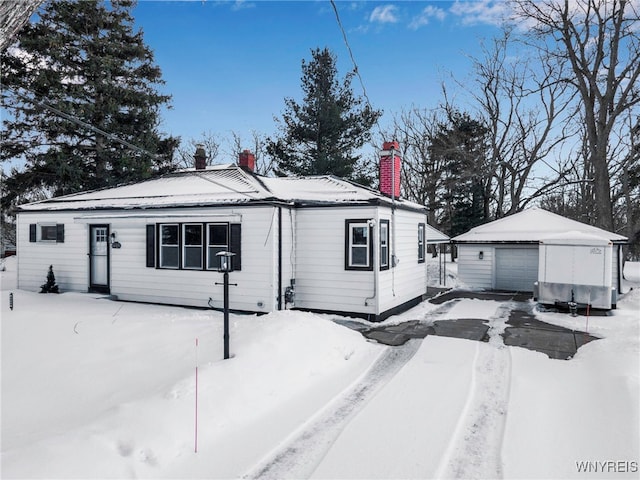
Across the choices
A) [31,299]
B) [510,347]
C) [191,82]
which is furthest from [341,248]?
[191,82]

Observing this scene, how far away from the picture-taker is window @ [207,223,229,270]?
10.5m

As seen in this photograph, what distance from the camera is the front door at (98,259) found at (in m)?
12.1

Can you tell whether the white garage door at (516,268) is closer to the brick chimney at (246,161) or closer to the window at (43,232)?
the brick chimney at (246,161)

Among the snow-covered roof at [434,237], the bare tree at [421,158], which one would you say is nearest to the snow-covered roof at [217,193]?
the snow-covered roof at [434,237]

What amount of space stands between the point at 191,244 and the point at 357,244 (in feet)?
15.0

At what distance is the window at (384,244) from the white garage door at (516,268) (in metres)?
8.12

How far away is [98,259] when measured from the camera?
12312 mm

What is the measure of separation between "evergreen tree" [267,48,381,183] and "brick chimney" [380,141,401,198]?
1383cm

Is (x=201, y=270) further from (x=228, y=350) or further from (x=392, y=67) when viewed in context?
(x=392, y=67)

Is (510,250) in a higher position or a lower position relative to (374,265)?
higher

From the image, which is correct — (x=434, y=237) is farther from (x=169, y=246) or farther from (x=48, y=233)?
(x=48, y=233)

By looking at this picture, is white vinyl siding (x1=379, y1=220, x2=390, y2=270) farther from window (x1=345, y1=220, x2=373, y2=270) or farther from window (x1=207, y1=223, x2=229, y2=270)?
window (x1=207, y1=223, x2=229, y2=270)

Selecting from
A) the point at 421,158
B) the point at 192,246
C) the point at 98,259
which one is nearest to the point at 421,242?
the point at 192,246
